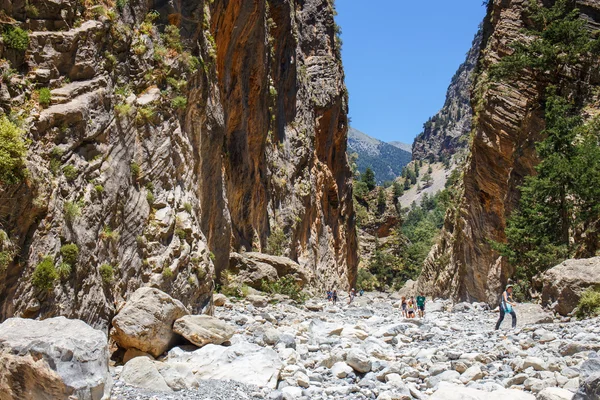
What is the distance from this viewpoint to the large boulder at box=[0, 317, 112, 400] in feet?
18.7

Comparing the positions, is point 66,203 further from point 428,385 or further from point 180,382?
point 428,385

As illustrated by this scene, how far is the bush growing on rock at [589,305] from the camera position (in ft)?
40.3

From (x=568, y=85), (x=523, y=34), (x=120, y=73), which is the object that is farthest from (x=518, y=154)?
(x=120, y=73)

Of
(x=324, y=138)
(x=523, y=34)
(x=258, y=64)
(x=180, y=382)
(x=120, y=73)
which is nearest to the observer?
(x=180, y=382)

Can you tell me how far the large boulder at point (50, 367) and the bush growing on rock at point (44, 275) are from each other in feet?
7.53

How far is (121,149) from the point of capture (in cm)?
1150

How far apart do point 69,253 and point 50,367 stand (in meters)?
3.77

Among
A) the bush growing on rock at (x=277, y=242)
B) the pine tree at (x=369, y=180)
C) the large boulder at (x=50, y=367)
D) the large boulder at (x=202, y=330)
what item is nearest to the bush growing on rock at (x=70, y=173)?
the large boulder at (x=202, y=330)

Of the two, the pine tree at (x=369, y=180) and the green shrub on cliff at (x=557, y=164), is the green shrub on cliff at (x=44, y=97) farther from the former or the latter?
the pine tree at (x=369, y=180)

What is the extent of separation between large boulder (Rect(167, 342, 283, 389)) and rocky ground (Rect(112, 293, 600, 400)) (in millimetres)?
17

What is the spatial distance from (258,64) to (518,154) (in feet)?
47.1

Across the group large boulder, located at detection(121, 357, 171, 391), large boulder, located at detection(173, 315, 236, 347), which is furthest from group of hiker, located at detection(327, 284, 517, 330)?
large boulder, located at detection(121, 357, 171, 391)

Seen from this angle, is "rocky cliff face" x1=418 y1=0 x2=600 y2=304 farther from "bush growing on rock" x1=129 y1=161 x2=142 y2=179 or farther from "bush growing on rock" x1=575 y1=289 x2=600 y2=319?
"bush growing on rock" x1=129 y1=161 x2=142 y2=179

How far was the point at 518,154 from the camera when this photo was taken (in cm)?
2702
